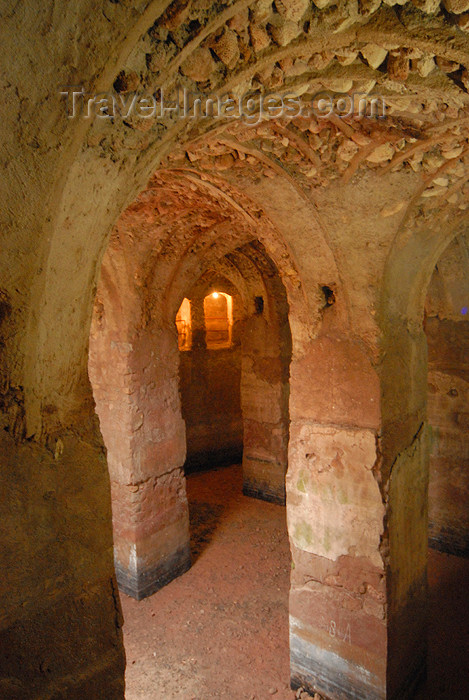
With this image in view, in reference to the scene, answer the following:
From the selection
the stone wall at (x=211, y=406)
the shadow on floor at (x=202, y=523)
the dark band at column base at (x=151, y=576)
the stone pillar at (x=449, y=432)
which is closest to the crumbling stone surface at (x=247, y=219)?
the dark band at column base at (x=151, y=576)

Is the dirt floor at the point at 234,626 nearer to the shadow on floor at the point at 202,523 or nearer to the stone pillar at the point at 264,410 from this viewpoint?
the shadow on floor at the point at 202,523

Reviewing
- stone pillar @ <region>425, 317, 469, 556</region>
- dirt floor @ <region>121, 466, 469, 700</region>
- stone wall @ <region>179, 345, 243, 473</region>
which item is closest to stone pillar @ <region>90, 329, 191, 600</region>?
dirt floor @ <region>121, 466, 469, 700</region>

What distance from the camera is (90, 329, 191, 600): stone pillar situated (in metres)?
5.59

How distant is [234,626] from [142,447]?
2.12 meters

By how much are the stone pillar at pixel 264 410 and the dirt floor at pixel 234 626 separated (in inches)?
42.4

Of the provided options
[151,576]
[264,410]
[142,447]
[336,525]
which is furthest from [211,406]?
[336,525]

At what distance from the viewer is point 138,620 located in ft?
17.7

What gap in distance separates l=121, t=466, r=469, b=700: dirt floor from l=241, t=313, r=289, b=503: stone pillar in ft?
3.53

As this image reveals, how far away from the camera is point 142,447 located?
5727 mm

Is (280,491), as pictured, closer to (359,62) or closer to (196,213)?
(196,213)

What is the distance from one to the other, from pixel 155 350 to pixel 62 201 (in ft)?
14.1

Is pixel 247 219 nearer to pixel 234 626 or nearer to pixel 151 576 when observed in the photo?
pixel 234 626

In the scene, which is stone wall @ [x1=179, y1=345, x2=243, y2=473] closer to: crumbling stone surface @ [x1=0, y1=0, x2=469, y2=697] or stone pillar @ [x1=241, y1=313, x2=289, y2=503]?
stone pillar @ [x1=241, y1=313, x2=289, y2=503]

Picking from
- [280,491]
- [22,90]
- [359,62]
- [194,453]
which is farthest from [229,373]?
[22,90]
